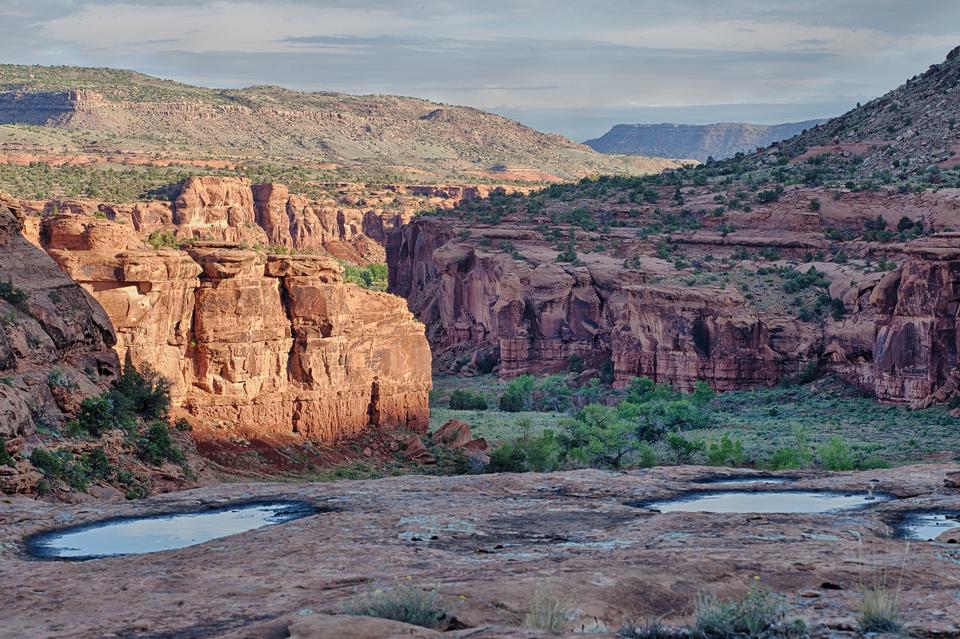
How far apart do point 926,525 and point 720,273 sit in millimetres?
49543

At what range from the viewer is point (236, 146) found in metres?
171

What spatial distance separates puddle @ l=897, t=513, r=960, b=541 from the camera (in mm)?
18689

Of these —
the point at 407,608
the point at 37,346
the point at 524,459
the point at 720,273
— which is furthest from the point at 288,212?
the point at 407,608

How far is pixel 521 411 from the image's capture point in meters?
63.5

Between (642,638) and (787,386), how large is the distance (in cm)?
5012

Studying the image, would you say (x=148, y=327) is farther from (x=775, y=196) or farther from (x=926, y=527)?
(x=775, y=196)

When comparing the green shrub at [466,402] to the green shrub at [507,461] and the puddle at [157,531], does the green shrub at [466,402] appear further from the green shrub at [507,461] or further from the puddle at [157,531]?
the puddle at [157,531]

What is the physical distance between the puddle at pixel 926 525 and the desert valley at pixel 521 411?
13 cm

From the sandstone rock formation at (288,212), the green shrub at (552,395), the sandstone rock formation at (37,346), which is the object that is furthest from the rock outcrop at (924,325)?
the sandstone rock formation at (288,212)

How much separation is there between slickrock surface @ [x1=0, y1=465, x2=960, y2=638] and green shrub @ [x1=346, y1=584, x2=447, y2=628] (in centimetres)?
25

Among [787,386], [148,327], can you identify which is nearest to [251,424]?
[148,327]

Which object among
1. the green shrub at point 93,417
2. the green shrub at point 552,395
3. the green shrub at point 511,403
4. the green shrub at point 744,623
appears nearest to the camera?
the green shrub at point 744,623

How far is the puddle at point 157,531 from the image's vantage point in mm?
18719

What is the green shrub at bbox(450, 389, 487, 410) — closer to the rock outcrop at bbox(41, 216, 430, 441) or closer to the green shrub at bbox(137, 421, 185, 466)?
the rock outcrop at bbox(41, 216, 430, 441)
